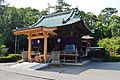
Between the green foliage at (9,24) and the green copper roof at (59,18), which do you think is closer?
the green copper roof at (59,18)

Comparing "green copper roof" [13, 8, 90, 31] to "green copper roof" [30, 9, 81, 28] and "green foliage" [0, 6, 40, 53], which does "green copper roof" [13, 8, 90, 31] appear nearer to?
"green copper roof" [30, 9, 81, 28]

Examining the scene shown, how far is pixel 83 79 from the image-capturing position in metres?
6.01

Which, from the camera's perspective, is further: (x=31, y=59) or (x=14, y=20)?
(x=14, y=20)

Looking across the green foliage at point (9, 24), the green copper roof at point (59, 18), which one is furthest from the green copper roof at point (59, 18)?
the green foliage at point (9, 24)

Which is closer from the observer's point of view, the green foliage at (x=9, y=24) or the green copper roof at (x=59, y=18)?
the green copper roof at (x=59, y=18)

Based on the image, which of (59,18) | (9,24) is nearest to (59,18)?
(59,18)

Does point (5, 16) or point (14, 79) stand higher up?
point (5, 16)

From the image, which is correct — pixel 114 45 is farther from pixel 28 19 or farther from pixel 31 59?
pixel 28 19

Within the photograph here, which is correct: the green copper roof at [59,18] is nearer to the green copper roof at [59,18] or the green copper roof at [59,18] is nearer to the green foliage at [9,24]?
the green copper roof at [59,18]

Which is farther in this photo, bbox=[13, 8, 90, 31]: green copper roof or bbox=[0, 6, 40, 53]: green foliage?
bbox=[0, 6, 40, 53]: green foliage

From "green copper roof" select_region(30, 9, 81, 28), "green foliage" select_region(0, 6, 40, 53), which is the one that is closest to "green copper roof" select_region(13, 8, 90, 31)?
"green copper roof" select_region(30, 9, 81, 28)

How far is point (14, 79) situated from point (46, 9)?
33.9 m

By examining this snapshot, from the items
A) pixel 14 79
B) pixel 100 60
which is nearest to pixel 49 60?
pixel 14 79

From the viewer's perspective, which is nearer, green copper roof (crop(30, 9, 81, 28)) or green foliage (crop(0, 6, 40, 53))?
green copper roof (crop(30, 9, 81, 28))
